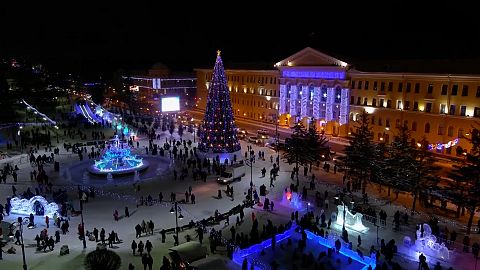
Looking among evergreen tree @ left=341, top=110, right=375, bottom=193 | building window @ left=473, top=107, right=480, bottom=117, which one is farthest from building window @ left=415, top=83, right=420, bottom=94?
evergreen tree @ left=341, top=110, right=375, bottom=193

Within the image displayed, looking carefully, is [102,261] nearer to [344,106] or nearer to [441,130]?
[441,130]

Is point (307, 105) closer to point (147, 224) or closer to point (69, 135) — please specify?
point (69, 135)

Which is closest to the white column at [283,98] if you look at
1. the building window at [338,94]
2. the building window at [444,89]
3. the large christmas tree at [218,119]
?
the building window at [338,94]

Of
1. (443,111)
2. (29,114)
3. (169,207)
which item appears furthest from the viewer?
(29,114)

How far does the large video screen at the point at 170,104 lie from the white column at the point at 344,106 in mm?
33282

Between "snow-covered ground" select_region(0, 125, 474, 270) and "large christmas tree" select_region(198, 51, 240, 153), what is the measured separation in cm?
416

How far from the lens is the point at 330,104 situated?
57125mm

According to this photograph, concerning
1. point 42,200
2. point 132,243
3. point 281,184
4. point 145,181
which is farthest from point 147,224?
point 281,184

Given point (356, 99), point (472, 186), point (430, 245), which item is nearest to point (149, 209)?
point (430, 245)

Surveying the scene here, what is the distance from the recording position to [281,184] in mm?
35656

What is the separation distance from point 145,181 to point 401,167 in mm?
21414

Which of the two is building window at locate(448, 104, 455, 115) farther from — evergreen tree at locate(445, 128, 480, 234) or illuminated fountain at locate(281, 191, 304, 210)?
illuminated fountain at locate(281, 191, 304, 210)

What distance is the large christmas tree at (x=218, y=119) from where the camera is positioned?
42.0 meters

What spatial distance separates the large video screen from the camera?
Answer: 7538 centimetres
